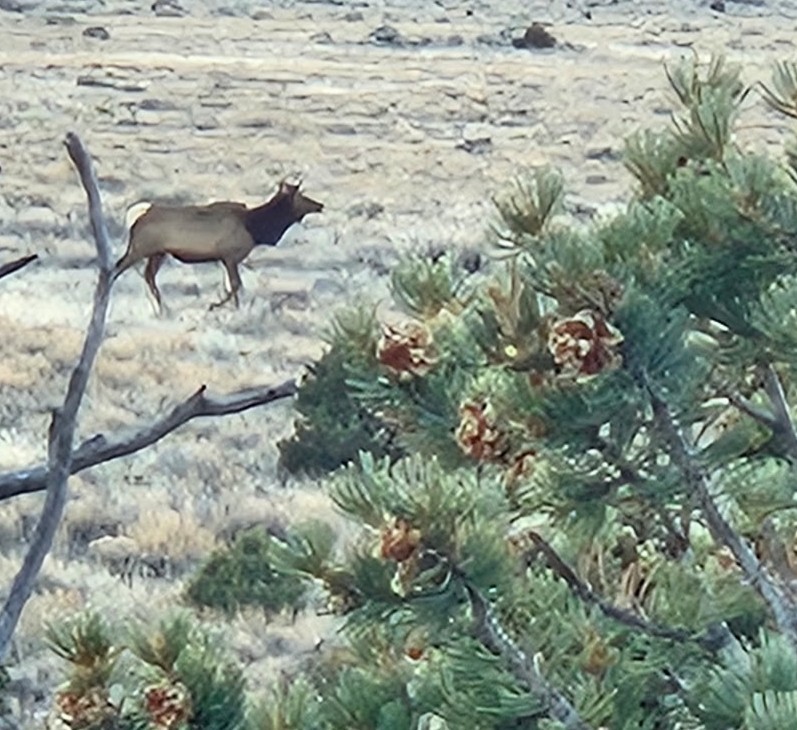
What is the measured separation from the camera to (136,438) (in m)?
2.24

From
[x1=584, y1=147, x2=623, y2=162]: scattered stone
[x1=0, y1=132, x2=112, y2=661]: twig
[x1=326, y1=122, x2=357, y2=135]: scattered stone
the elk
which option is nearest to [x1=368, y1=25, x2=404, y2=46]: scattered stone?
[x1=326, y1=122, x2=357, y2=135]: scattered stone

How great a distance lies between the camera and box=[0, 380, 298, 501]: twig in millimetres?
2248

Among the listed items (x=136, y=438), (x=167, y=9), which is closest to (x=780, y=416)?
(x=136, y=438)

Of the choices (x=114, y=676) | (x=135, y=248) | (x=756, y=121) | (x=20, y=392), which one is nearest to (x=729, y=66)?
(x=114, y=676)

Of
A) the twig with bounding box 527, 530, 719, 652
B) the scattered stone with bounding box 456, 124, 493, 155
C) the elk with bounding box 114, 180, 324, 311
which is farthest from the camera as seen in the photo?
the scattered stone with bounding box 456, 124, 493, 155

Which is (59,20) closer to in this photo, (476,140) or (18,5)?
(18,5)

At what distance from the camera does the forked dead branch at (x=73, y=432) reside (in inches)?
83.3

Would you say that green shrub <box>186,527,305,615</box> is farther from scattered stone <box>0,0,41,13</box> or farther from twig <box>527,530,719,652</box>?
scattered stone <box>0,0,41,13</box>

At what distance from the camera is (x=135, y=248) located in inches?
637

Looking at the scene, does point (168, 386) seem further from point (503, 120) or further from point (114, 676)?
point (503, 120)

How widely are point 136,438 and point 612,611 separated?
0.77 meters

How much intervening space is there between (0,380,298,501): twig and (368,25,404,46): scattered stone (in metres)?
40.4

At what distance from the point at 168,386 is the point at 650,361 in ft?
36.6

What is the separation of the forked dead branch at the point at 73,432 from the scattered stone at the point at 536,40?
1553 inches
